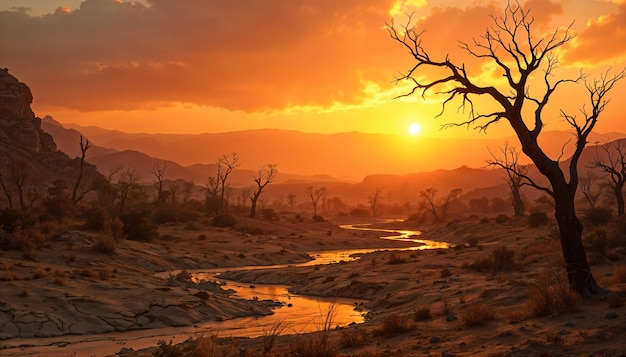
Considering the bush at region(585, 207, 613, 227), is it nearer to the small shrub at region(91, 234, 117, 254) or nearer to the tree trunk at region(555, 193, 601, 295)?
the tree trunk at region(555, 193, 601, 295)

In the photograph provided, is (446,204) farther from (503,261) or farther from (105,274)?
(105,274)

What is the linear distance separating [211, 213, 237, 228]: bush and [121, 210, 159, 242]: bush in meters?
18.7

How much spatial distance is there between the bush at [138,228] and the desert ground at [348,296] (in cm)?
247

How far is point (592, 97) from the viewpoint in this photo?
52.2ft

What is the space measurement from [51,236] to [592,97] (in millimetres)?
31770

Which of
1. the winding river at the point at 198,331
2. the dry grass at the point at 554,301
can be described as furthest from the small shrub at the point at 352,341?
the dry grass at the point at 554,301

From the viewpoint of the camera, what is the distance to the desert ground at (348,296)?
36.6ft

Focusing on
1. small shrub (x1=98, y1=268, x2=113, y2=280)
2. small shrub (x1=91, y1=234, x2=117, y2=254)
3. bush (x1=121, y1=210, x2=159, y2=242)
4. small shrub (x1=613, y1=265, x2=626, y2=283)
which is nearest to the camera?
small shrub (x1=613, y1=265, x2=626, y2=283)

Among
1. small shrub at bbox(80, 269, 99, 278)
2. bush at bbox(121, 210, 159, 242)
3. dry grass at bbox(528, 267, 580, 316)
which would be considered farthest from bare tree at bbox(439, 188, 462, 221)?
dry grass at bbox(528, 267, 580, 316)

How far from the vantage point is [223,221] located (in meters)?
66.8

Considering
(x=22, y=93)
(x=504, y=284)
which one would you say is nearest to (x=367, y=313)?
(x=504, y=284)

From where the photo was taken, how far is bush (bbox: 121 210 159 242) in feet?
152

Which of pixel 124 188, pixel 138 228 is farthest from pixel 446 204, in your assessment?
pixel 138 228

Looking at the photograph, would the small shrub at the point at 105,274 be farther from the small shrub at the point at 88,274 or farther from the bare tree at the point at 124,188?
the bare tree at the point at 124,188
